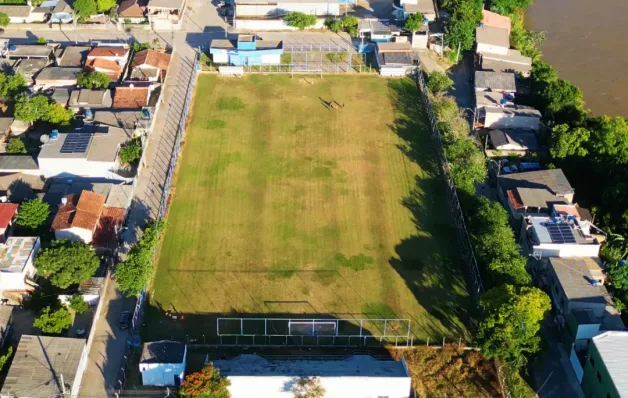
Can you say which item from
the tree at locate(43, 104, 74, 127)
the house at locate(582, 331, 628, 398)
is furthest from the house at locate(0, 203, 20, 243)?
the house at locate(582, 331, 628, 398)

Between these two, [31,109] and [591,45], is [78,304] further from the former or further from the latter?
[591,45]

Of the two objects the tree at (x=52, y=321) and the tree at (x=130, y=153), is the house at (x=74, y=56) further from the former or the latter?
the tree at (x=52, y=321)

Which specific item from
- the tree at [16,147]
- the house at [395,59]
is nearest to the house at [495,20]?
the house at [395,59]

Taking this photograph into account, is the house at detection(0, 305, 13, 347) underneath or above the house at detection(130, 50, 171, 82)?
underneath

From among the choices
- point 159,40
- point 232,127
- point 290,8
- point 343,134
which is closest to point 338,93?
point 343,134

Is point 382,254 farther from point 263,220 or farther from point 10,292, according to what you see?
point 10,292

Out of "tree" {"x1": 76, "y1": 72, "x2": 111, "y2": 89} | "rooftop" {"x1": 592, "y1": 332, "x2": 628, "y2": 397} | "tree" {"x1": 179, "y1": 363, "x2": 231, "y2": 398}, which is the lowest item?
"tree" {"x1": 179, "y1": 363, "x2": 231, "y2": 398}

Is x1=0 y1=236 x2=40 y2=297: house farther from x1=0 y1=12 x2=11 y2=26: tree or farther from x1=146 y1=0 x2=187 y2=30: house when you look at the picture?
x1=0 y1=12 x2=11 y2=26: tree
